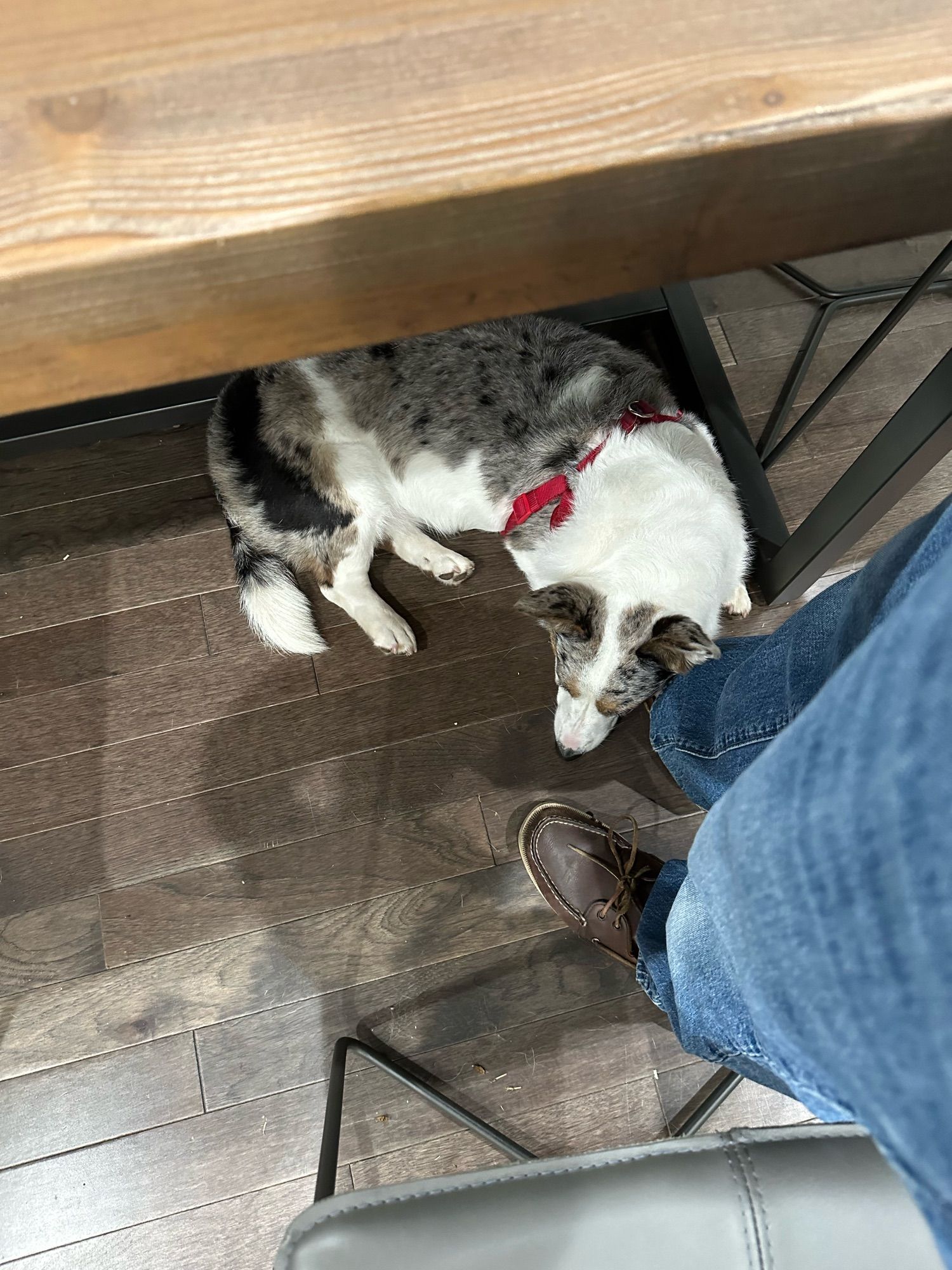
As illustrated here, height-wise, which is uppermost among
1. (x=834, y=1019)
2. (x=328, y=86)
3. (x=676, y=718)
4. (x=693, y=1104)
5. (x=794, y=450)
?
(x=328, y=86)

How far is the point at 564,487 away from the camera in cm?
166

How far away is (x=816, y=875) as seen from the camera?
1.69ft

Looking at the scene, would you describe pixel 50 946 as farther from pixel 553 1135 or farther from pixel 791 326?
pixel 791 326

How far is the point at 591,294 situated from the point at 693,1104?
72.5 inches

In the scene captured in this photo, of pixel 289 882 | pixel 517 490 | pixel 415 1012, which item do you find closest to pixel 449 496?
pixel 517 490

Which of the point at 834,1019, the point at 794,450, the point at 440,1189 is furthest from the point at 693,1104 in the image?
the point at 794,450

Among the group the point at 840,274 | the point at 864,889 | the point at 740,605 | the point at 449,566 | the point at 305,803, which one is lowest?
the point at 305,803

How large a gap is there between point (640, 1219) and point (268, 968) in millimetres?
1233

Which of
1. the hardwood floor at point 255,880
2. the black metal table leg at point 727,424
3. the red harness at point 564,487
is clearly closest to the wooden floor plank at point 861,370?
the hardwood floor at point 255,880

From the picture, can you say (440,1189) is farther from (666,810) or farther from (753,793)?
(666,810)

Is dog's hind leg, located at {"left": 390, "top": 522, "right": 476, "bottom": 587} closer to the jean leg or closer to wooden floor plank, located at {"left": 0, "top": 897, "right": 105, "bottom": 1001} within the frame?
the jean leg

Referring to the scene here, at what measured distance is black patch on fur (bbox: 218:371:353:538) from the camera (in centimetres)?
182

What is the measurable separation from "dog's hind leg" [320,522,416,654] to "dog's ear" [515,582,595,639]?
556 mm

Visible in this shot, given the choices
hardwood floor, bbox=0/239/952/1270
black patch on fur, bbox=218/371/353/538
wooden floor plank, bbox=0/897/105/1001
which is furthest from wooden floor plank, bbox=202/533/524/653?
wooden floor plank, bbox=0/897/105/1001
